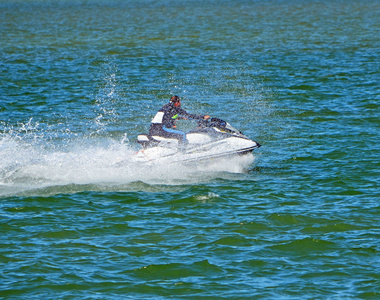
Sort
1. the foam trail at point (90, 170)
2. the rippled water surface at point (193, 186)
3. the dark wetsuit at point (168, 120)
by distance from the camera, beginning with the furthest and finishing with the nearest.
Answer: the dark wetsuit at point (168, 120) < the foam trail at point (90, 170) < the rippled water surface at point (193, 186)

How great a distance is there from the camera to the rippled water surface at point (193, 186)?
457 inches

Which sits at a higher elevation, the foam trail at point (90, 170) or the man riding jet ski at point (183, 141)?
the man riding jet ski at point (183, 141)

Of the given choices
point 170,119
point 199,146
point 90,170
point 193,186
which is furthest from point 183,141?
point 90,170

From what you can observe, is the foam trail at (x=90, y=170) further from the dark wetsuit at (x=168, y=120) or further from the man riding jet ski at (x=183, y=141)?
the dark wetsuit at (x=168, y=120)

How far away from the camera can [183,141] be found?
17.8m

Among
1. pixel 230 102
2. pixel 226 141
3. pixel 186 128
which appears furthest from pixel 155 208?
pixel 230 102

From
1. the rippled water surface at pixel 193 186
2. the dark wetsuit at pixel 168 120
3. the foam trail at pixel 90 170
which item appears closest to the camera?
the rippled water surface at pixel 193 186

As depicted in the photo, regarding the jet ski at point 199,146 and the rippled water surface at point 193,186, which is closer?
the rippled water surface at point 193,186

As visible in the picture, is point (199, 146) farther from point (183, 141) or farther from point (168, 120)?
point (168, 120)

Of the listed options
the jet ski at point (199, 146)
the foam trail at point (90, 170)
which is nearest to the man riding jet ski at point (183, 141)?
Result: the jet ski at point (199, 146)

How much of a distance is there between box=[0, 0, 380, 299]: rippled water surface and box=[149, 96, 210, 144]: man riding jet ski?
2.95 ft

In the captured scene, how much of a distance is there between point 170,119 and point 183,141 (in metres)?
0.68

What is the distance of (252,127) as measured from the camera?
23.2 meters

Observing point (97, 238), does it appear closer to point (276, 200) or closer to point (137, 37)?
point (276, 200)
